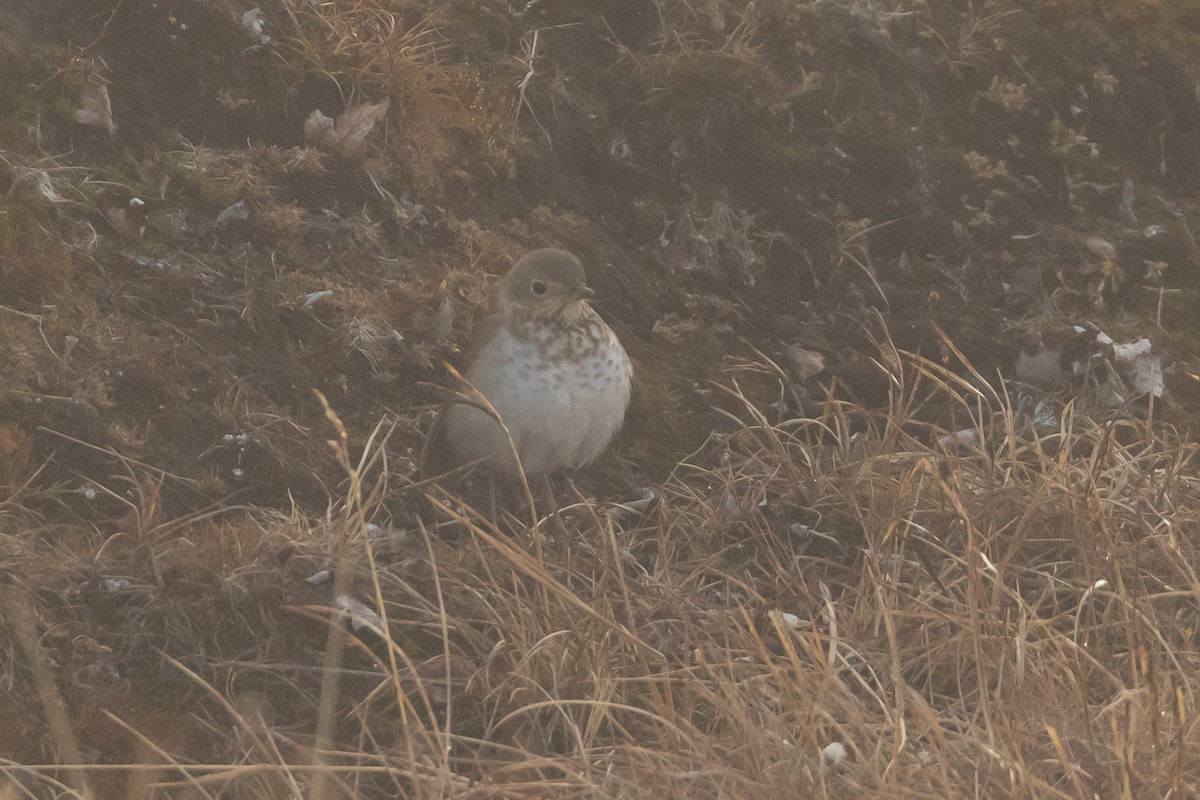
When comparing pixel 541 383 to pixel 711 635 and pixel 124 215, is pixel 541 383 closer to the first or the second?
pixel 711 635

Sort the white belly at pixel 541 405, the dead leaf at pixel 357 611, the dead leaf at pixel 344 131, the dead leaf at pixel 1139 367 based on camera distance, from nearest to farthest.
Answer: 1. the dead leaf at pixel 357 611
2. the white belly at pixel 541 405
3. the dead leaf at pixel 1139 367
4. the dead leaf at pixel 344 131

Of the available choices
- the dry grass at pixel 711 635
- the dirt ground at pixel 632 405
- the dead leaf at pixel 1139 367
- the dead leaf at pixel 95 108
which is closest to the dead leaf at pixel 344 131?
the dirt ground at pixel 632 405

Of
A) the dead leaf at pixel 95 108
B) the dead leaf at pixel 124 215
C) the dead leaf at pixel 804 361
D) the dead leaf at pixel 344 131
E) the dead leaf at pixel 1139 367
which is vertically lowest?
the dead leaf at pixel 804 361

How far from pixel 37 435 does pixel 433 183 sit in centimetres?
174

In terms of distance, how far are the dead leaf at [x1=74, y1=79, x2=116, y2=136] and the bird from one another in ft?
4.63

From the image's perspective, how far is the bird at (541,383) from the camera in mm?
3996

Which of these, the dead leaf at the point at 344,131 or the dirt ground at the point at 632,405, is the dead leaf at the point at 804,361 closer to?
the dirt ground at the point at 632,405

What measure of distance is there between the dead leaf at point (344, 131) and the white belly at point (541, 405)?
42.4 inches

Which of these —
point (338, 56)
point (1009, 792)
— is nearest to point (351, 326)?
point (338, 56)

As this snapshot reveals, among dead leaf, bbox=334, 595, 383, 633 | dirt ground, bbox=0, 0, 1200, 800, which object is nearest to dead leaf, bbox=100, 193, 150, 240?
dirt ground, bbox=0, 0, 1200, 800

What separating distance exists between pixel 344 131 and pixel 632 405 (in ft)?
4.49

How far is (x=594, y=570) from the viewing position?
362 cm

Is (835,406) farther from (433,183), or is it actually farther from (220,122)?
(220,122)

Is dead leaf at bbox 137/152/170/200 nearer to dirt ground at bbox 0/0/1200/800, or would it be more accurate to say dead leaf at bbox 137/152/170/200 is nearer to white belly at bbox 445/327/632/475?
dirt ground at bbox 0/0/1200/800
